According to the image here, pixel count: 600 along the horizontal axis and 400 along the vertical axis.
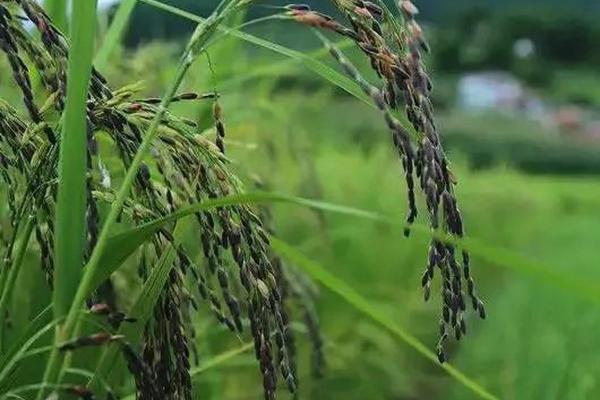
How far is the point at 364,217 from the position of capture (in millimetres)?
853

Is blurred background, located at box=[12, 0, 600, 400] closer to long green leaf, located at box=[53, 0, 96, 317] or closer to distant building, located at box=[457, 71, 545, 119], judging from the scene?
long green leaf, located at box=[53, 0, 96, 317]

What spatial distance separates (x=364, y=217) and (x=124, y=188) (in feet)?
0.52

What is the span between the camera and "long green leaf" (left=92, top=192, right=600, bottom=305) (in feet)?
2.38

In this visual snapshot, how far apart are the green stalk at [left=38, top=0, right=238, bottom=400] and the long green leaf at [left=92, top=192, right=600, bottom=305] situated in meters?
0.02

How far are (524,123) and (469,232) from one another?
637 inches

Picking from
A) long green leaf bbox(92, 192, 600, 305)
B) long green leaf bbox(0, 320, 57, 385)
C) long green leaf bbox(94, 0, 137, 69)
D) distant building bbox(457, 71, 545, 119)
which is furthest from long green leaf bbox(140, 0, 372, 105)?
distant building bbox(457, 71, 545, 119)

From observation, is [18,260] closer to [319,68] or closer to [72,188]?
[72,188]

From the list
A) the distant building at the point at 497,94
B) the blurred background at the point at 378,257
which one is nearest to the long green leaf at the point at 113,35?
the blurred background at the point at 378,257

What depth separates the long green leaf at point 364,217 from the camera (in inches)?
28.6

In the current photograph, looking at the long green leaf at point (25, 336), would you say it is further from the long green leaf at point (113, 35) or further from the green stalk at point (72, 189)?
the long green leaf at point (113, 35)

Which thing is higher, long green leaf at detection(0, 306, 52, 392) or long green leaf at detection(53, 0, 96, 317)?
long green leaf at detection(53, 0, 96, 317)

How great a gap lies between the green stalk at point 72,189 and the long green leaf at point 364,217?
0.02 metres

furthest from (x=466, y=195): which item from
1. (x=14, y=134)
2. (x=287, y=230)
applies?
(x=14, y=134)

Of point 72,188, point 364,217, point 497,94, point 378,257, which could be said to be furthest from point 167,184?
point 497,94
